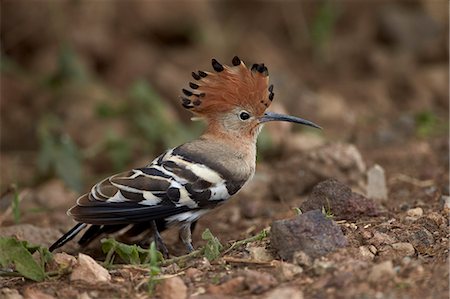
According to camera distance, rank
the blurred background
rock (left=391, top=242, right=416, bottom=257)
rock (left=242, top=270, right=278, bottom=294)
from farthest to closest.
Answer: the blurred background < rock (left=391, top=242, right=416, bottom=257) < rock (left=242, top=270, right=278, bottom=294)

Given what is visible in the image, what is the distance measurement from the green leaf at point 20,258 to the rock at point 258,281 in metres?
1.00

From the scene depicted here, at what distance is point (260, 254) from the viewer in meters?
4.16

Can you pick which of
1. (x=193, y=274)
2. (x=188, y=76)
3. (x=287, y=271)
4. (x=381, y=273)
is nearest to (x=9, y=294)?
(x=193, y=274)

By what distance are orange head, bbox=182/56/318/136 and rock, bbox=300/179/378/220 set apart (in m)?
0.77

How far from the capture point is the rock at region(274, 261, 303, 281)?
12.4 feet

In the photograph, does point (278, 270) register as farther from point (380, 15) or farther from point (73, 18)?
point (380, 15)

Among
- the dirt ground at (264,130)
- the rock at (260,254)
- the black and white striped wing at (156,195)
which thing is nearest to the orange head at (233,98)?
the black and white striped wing at (156,195)

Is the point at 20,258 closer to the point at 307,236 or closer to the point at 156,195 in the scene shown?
the point at 156,195

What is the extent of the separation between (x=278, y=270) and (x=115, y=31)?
19.3 feet

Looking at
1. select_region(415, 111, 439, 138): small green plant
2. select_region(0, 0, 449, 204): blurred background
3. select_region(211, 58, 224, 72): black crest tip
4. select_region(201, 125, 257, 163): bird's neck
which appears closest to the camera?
select_region(211, 58, 224, 72): black crest tip

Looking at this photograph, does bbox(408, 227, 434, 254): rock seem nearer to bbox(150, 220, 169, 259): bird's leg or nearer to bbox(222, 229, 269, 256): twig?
bbox(222, 229, 269, 256): twig

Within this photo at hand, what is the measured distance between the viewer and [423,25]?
31.0 ft

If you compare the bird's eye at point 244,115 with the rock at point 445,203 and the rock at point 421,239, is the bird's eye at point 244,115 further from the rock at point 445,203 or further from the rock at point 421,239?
the rock at point 421,239

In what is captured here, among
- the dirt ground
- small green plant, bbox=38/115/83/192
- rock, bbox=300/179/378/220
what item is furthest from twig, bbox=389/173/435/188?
small green plant, bbox=38/115/83/192
